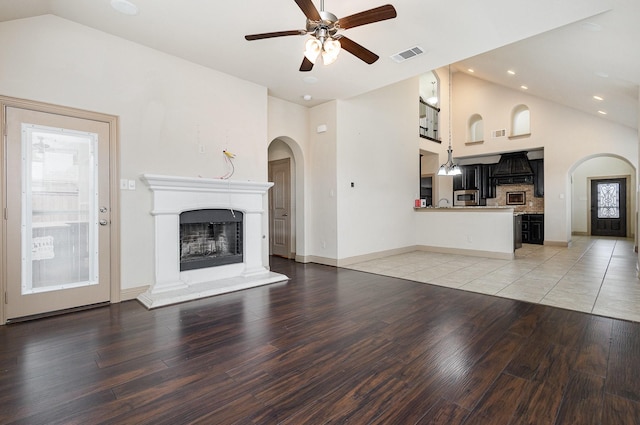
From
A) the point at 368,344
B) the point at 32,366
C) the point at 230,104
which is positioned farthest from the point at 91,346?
the point at 230,104

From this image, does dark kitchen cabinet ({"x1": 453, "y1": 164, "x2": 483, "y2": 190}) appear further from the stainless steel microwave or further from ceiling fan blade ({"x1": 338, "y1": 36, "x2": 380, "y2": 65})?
ceiling fan blade ({"x1": 338, "y1": 36, "x2": 380, "y2": 65})

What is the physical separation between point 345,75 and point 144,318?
4.01 meters

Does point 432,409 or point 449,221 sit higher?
point 449,221

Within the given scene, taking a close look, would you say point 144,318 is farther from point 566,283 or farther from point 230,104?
point 566,283

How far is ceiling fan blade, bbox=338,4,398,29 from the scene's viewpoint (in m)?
2.43

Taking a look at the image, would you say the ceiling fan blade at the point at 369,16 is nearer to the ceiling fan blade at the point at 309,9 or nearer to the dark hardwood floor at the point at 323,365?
the ceiling fan blade at the point at 309,9

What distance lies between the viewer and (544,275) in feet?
15.7

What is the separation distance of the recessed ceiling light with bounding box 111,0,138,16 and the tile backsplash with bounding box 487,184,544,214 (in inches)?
386

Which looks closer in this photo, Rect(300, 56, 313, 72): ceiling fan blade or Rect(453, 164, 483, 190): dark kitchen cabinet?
Rect(300, 56, 313, 72): ceiling fan blade

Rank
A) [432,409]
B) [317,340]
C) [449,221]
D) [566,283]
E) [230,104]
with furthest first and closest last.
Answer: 1. [449,221]
2. [230,104]
3. [566,283]
4. [317,340]
5. [432,409]

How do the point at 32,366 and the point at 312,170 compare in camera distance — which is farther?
the point at 312,170

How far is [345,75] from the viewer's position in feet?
14.9

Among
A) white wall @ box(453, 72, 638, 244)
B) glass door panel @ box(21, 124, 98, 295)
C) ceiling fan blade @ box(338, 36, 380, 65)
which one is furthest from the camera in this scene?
white wall @ box(453, 72, 638, 244)

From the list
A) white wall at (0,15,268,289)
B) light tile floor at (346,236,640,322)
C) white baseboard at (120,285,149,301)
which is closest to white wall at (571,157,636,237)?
light tile floor at (346,236,640,322)
